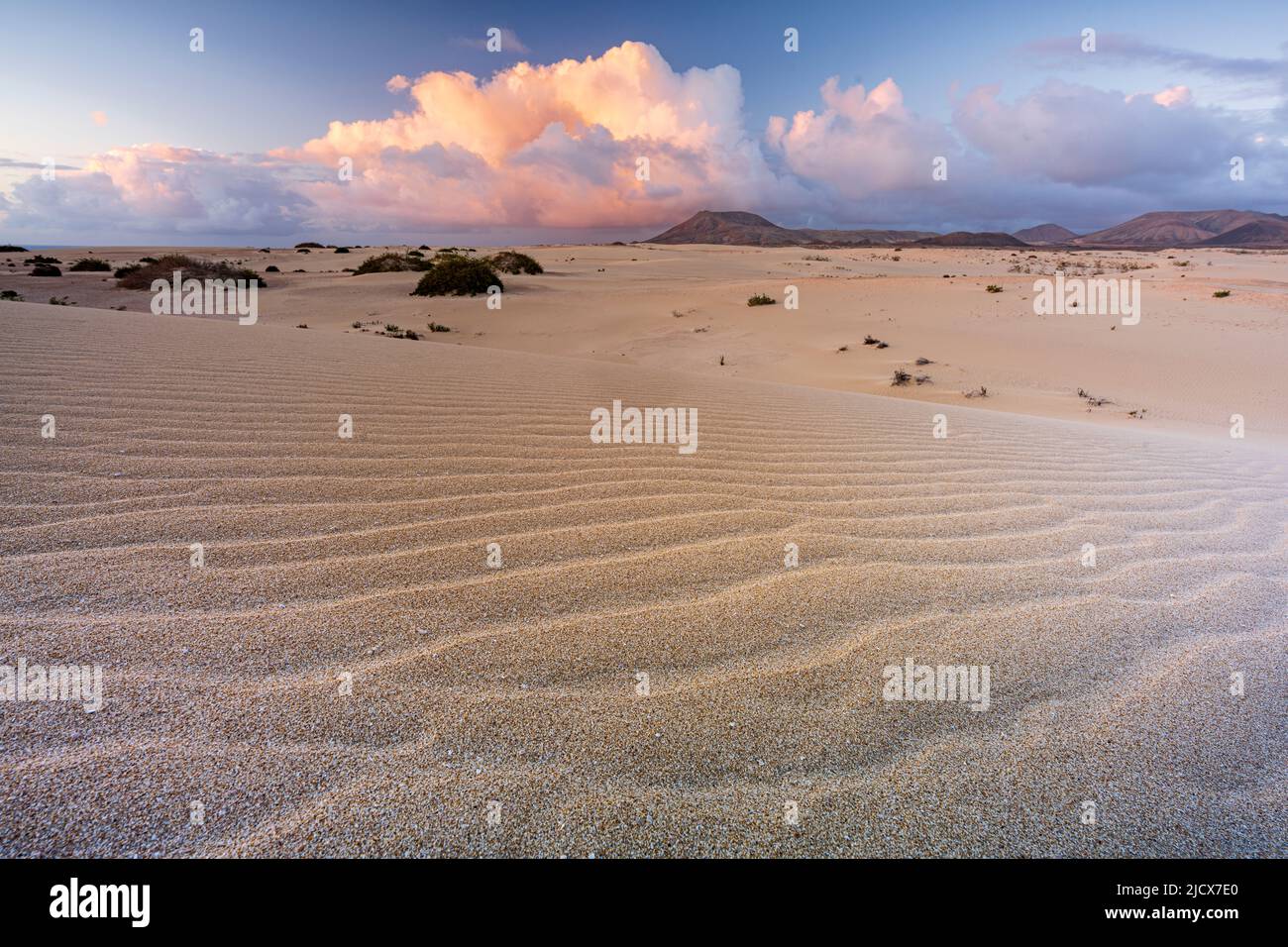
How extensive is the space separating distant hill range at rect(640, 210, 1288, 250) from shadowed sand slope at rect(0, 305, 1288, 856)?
76.4 m

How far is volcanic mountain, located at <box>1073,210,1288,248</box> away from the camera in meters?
78.0

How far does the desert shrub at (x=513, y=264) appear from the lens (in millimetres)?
21891

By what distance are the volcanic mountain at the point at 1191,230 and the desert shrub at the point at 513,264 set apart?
80.5 m

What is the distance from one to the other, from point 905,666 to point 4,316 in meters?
8.44

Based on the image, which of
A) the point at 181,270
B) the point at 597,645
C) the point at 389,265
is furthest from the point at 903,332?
the point at 181,270

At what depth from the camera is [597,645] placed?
1924 mm

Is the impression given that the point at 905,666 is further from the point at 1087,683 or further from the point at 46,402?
the point at 46,402

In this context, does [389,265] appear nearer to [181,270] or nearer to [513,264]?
[513,264]

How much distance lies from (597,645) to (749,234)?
9532 cm

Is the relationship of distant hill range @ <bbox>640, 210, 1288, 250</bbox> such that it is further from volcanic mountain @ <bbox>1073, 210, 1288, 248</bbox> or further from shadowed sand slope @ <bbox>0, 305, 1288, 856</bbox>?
shadowed sand slope @ <bbox>0, 305, 1288, 856</bbox>

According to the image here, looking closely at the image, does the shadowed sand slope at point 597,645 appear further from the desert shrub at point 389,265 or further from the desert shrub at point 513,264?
the desert shrub at point 389,265

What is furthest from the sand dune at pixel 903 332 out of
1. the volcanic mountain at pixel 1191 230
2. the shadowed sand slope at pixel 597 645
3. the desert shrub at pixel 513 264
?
the volcanic mountain at pixel 1191 230

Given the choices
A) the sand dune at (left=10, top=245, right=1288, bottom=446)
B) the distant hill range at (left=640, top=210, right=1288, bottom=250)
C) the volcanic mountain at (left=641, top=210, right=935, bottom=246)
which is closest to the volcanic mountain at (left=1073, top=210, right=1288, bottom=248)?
the distant hill range at (left=640, top=210, right=1288, bottom=250)
